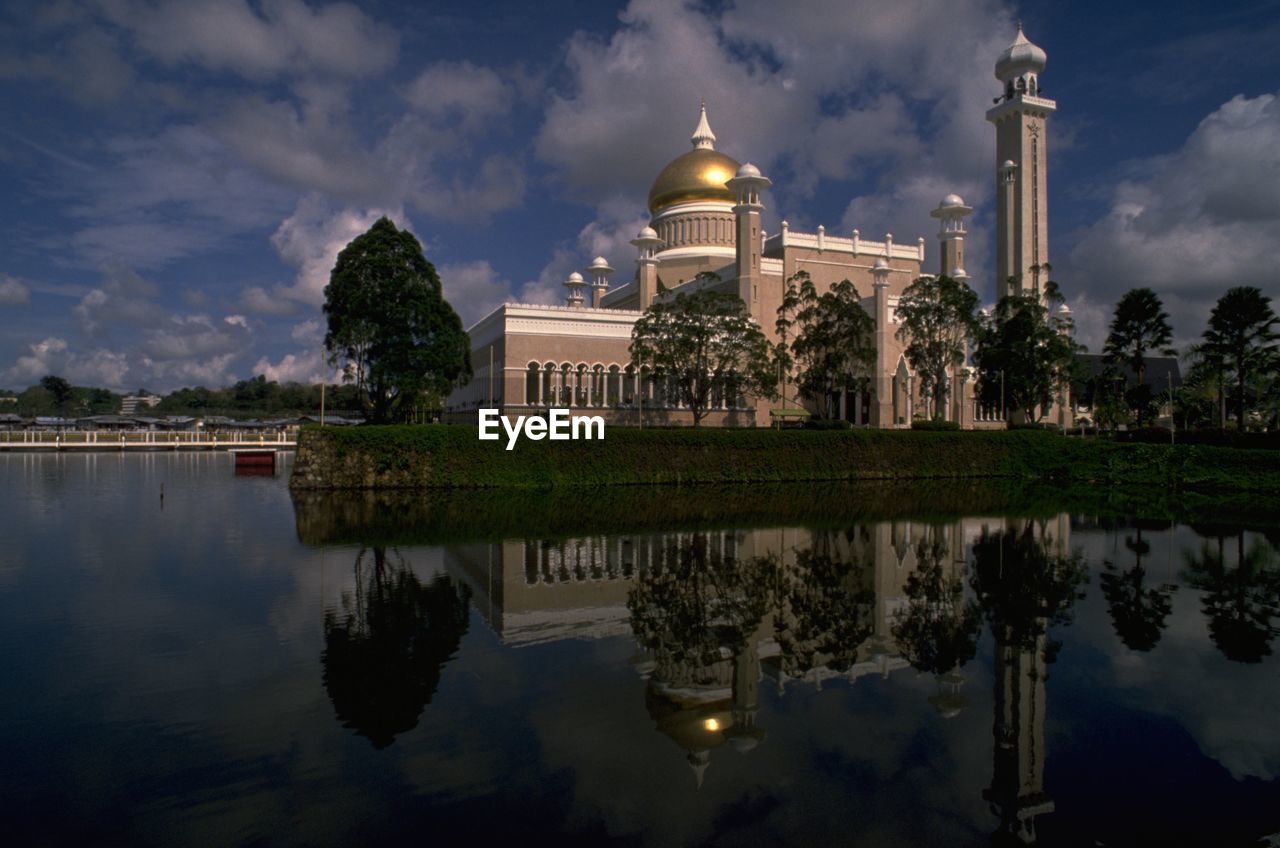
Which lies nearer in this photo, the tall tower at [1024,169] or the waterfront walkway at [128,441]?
the tall tower at [1024,169]

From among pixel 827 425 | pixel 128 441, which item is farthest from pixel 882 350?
pixel 128 441

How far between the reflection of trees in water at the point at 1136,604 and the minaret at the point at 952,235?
28978 mm

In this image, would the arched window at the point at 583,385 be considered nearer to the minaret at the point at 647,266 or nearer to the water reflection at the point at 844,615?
the minaret at the point at 647,266

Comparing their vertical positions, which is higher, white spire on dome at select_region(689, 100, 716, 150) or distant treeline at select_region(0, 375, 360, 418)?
white spire on dome at select_region(689, 100, 716, 150)

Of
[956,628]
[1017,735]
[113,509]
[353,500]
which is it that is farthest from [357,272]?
[1017,735]

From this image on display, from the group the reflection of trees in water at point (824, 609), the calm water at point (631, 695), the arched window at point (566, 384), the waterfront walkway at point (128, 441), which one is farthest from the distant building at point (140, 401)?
the reflection of trees in water at point (824, 609)

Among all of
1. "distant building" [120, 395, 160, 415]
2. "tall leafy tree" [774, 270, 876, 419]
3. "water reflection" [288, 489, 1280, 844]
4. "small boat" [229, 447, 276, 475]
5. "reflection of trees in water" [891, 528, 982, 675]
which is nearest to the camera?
"water reflection" [288, 489, 1280, 844]

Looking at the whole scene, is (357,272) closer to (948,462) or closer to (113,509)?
(113,509)

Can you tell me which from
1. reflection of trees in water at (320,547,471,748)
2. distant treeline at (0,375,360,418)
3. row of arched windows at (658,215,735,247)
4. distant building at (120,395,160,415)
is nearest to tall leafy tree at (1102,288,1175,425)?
row of arched windows at (658,215,735,247)

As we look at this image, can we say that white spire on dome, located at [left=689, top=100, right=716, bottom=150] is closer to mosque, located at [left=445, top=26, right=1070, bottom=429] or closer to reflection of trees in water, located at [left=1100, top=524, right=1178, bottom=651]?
mosque, located at [left=445, top=26, right=1070, bottom=429]

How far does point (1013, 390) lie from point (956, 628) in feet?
101

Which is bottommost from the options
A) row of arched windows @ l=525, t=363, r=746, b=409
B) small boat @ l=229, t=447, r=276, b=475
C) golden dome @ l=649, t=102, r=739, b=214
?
small boat @ l=229, t=447, r=276, b=475

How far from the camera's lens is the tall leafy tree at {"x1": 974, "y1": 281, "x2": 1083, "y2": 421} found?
3556cm

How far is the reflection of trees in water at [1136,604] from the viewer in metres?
9.20
